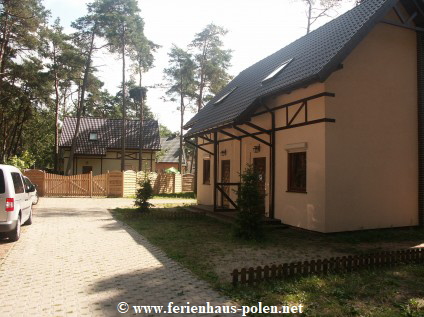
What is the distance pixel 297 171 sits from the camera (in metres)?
11.1

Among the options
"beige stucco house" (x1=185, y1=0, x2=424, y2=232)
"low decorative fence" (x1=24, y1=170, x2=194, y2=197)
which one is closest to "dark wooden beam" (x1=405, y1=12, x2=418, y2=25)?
"beige stucco house" (x1=185, y1=0, x2=424, y2=232)

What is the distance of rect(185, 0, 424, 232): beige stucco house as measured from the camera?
9.76 meters

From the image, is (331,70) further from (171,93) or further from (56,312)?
(171,93)

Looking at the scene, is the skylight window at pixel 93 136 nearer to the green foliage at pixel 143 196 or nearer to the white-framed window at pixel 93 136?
the white-framed window at pixel 93 136

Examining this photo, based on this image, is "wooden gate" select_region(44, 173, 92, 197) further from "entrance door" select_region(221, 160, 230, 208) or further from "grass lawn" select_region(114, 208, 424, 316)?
"grass lawn" select_region(114, 208, 424, 316)

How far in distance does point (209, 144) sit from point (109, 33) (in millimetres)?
15665

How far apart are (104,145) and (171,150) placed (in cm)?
2057

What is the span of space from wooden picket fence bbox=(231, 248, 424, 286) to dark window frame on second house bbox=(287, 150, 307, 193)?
3975mm

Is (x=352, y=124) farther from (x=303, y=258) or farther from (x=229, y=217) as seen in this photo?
(x=229, y=217)

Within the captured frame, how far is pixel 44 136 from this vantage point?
50.5 meters

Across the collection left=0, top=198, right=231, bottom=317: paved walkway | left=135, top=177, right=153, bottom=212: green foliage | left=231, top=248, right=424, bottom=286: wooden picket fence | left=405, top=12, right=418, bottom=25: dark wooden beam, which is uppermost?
left=405, top=12, right=418, bottom=25: dark wooden beam

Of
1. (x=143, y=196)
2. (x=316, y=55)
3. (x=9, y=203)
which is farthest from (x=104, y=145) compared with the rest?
(x=316, y=55)

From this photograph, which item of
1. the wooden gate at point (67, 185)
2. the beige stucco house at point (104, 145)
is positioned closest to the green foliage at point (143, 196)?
the wooden gate at point (67, 185)

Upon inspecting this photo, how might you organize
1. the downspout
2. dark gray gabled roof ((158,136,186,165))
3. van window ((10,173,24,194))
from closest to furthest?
1. van window ((10,173,24,194))
2. the downspout
3. dark gray gabled roof ((158,136,186,165))
